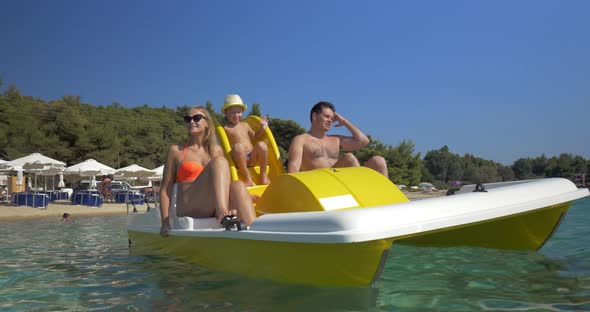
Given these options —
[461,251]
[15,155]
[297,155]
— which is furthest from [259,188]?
[15,155]

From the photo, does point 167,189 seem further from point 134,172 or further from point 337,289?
point 134,172

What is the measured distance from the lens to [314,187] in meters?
3.45

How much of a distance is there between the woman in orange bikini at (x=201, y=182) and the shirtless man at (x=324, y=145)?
0.79 meters

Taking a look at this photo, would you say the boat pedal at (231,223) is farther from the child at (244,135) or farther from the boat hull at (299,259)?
the child at (244,135)

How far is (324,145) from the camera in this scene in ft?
15.6

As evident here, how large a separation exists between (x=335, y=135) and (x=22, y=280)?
336 cm

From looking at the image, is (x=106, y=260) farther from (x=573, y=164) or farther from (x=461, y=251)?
(x=573, y=164)

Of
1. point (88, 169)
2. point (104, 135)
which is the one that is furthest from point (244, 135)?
point (104, 135)

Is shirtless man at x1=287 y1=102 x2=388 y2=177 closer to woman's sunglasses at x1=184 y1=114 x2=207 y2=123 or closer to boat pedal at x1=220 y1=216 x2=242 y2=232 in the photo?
woman's sunglasses at x1=184 y1=114 x2=207 y2=123

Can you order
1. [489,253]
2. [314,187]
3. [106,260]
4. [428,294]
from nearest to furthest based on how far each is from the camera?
[428,294], [314,187], [489,253], [106,260]

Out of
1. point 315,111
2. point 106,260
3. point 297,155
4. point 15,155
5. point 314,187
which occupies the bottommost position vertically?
point 106,260

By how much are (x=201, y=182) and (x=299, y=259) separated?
1357 mm

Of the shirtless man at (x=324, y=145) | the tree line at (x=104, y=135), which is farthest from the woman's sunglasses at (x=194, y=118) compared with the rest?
the tree line at (x=104, y=135)

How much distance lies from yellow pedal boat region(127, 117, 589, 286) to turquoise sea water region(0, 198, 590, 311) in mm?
157
